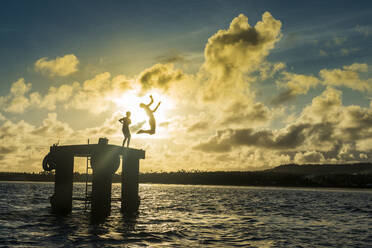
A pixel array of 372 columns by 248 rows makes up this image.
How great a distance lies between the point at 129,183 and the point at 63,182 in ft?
15.7

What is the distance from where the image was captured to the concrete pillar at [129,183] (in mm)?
26484

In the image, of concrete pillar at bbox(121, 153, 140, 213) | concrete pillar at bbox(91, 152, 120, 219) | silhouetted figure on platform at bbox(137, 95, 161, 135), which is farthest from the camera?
concrete pillar at bbox(121, 153, 140, 213)

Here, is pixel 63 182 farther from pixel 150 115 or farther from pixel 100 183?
pixel 150 115

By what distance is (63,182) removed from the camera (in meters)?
25.6

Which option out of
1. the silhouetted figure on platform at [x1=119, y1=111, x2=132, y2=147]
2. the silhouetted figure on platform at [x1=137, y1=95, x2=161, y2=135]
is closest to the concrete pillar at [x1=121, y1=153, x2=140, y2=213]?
the silhouetted figure on platform at [x1=119, y1=111, x2=132, y2=147]

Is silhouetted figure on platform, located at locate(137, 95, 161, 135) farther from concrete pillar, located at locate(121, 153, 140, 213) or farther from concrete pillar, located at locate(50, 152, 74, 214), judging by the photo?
concrete pillar, located at locate(50, 152, 74, 214)

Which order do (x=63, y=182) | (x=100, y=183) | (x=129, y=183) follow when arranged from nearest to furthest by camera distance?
(x=100, y=183), (x=63, y=182), (x=129, y=183)

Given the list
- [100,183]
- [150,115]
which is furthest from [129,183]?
[150,115]

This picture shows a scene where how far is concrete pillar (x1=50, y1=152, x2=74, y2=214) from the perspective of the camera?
25.6 m

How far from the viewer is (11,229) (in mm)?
19953

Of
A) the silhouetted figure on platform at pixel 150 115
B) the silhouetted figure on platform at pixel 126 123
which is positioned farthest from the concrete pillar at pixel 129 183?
the silhouetted figure on platform at pixel 150 115

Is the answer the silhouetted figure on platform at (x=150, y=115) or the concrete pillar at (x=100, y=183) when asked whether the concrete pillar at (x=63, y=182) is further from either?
the silhouetted figure on platform at (x=150, y=115)

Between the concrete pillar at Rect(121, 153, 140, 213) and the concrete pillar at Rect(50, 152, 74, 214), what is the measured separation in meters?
3.88

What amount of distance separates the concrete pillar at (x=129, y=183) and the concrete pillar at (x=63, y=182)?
12.7 feet
